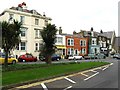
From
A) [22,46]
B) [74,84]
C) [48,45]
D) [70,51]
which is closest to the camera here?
[74,84]

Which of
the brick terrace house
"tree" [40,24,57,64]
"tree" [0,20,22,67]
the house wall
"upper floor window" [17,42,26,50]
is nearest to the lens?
"tree" [0,20,22,67]

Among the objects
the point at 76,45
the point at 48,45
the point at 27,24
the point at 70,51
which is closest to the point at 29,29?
the point at 27,24

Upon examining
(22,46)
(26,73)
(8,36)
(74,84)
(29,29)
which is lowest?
(74,84)

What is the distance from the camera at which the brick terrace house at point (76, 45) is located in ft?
256

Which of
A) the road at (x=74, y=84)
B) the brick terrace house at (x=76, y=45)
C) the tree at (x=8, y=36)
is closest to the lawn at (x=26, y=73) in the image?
the road at (x=74, y=84)

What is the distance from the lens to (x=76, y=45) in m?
81.6

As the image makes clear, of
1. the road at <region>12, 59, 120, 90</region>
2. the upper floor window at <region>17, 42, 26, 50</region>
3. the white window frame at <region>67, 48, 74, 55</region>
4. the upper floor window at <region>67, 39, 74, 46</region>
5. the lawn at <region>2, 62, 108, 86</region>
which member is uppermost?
the upper floor window at <region>67, 39, 74, 46</region>

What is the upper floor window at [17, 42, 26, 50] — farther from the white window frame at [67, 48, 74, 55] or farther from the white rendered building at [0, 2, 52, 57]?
the white window frame at [67, 48, 74, 55]

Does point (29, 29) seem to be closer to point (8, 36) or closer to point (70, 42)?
point (70, 42)

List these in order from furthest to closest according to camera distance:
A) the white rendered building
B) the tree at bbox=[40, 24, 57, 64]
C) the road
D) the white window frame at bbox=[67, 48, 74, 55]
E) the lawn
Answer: the white window frame at bbox=[67, 48, 74, 55], the white rendered building, the tree at bbox=[40, 24, 57, 64], the lawn, the road

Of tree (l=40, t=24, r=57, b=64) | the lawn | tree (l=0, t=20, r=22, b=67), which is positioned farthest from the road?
tree (l=40, t=24, r=57, b=64)

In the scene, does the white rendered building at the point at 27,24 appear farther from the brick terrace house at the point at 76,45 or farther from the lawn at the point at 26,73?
the lawn at the point at 26,73

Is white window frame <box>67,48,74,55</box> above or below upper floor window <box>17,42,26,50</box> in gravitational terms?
below

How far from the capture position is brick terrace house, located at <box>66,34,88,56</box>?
78056 millimetres
